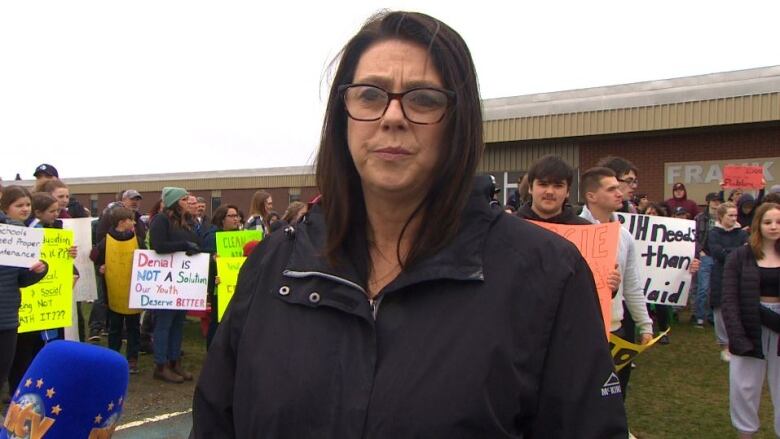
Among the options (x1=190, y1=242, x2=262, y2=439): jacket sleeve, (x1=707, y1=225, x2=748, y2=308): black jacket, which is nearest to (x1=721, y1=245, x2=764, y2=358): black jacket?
(x1=707, y1=225, x2=748, y2=308): black jacket

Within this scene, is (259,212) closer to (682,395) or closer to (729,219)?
(682,395)

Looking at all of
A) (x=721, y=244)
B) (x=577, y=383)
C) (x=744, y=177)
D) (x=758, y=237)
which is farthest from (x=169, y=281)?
(x=744, y=177)

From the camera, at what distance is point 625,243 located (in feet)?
15.1

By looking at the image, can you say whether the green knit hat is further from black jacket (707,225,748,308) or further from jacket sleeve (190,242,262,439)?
black jacket (707,225,748,308)

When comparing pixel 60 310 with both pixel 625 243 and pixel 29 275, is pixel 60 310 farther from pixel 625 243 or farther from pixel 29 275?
pixel 625 243

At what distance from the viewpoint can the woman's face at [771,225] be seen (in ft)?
16.5

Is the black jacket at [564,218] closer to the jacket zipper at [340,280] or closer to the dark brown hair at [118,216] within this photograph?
the jacket zipper at [340,280]

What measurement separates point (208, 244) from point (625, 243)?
5.53 m

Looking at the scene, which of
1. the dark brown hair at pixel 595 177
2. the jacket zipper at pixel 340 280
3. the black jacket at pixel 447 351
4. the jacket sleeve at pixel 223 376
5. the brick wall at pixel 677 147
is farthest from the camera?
the brick wall at pixel 677 147

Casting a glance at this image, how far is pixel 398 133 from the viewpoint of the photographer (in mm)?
1516

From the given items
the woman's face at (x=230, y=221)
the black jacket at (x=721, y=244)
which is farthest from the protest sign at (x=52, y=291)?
the black jacket at (x=721, y=244)

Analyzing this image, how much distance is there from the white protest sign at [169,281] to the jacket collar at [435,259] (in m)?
6.17

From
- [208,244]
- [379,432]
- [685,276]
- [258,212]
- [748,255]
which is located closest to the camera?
[379,432]

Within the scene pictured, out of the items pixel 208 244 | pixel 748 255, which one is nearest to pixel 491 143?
pixel 208 244
